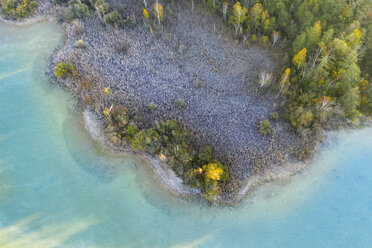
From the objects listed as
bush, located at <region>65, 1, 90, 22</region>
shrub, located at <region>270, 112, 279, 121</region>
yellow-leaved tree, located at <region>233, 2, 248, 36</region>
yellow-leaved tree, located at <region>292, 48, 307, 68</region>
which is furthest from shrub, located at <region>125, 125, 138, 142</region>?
bush, located at <region>65, 1, 90, 22</region>

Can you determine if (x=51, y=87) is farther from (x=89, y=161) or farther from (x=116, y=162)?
(x=116, y=162)

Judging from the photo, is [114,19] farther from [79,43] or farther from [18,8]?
[18,8]

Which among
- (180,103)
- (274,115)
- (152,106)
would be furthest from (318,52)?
(152,106)

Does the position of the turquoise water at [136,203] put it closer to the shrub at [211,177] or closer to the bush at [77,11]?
the shrub at [211,177]

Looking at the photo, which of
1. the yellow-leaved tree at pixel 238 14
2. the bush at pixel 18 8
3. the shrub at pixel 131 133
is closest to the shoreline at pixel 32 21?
the bush at pixel 18 8

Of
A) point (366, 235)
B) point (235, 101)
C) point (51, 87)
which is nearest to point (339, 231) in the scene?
point (366, 235)

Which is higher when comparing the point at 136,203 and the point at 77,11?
the point at 77,11

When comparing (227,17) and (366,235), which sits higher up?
(227,17)
